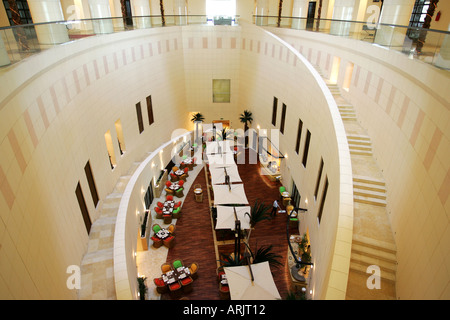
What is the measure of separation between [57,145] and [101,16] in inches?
301

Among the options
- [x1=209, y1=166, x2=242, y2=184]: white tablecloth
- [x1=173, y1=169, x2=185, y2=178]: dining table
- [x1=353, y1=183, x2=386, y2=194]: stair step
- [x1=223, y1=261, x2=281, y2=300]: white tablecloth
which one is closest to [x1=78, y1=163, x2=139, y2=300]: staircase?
[x1=223, y1=261, x2=281, y2=300]: white tablecloth

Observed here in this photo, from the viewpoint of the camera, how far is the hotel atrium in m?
5.59

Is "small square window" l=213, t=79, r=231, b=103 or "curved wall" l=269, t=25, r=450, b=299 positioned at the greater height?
"curved wall" l=269, t=25, r=450, b=299

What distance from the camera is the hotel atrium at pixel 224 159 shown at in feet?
18.3

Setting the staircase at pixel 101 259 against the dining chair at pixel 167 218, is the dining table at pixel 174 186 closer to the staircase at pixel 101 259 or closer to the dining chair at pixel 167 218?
the dining chair at pixel 167 218

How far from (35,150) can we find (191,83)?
46.5ft

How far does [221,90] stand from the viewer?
19766 millimetres

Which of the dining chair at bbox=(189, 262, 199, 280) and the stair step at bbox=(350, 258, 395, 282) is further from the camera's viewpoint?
the dining chair at bbox=(189, 262, 199, 280)

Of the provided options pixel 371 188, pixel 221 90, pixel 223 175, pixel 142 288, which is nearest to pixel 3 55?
pixel 142 288

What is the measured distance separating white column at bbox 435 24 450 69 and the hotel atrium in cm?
5

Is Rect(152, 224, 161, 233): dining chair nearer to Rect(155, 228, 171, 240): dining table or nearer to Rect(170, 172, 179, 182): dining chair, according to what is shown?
Rect(155, 228, 171, 240): dining table

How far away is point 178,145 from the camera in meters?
17.5

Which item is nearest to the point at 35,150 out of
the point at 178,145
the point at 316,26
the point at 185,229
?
the point at 185,229
